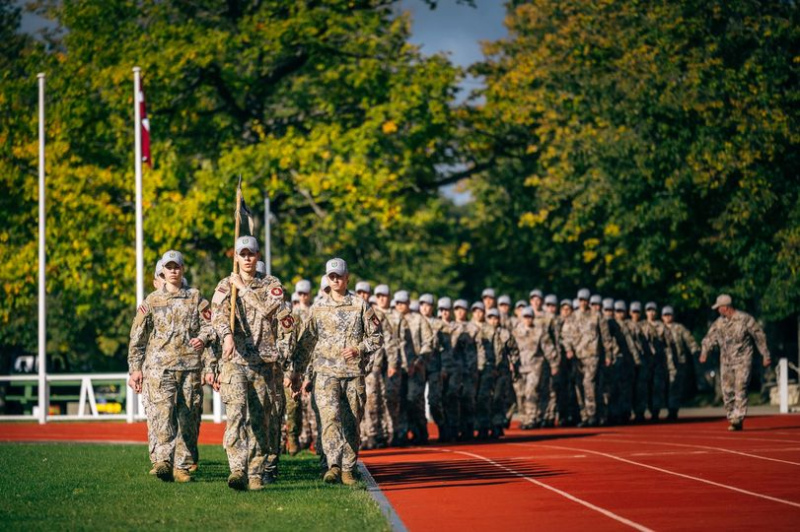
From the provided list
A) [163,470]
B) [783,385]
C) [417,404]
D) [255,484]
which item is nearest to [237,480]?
[255,484]

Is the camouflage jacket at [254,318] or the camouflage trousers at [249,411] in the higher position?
the camouflage jacket at [254,318]

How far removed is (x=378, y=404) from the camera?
21938mm

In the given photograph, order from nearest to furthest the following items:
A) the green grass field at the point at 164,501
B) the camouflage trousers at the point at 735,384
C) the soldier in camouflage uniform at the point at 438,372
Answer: the green grass field at the point at 164,501
the soldier in camouflage uniform at the point at 438,372
the camouflage trousers at the point at 735,384

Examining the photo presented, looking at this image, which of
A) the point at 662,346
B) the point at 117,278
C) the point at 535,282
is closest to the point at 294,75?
the point at 117,278

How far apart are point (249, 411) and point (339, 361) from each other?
3.99 feet

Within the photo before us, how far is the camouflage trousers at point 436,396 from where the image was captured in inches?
943

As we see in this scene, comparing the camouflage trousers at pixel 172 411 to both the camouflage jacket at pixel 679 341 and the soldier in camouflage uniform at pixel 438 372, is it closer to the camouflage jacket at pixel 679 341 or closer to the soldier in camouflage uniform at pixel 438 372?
the soldier in camouflage uniform at pixel 438 372

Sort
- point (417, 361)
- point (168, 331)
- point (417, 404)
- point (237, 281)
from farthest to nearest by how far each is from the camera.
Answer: point (417, 404)
point (417, 361)
point (168, 331)
point (237, 281)

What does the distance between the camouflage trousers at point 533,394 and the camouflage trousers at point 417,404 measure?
4.73m

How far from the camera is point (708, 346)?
83.2ft

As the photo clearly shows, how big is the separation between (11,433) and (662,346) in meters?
13.6

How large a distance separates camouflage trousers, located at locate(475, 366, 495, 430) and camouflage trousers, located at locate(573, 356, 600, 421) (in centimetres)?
454

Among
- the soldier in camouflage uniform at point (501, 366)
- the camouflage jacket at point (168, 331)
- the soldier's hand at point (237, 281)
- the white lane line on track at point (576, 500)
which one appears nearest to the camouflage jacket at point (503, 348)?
the soldier in camouflage uniform at point (501, 366)

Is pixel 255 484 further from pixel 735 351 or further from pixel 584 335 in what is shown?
pixel 584 335
